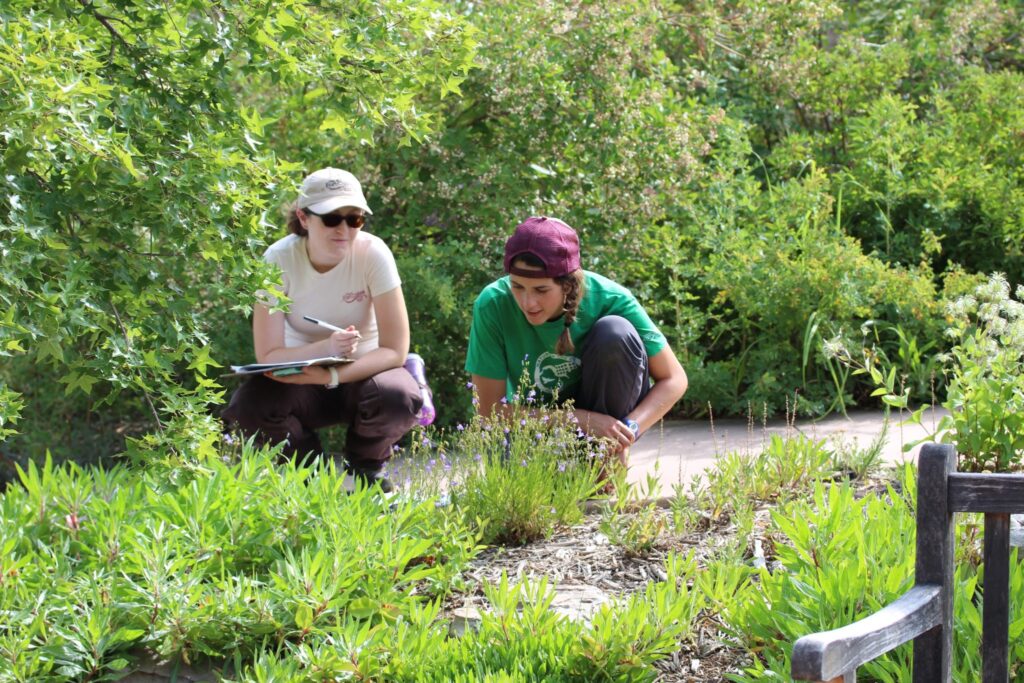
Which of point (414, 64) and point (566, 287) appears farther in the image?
point (566, 287)

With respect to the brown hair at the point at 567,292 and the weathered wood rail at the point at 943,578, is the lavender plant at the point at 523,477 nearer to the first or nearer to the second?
the brown hair at the point at 567,292

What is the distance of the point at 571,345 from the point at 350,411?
1.07m

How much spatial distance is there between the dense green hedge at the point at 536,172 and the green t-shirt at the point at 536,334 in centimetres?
68

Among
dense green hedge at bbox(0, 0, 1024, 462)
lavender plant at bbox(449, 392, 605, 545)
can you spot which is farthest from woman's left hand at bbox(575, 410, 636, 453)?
dense green hedge at bbox(0, 0, 1024, 462)

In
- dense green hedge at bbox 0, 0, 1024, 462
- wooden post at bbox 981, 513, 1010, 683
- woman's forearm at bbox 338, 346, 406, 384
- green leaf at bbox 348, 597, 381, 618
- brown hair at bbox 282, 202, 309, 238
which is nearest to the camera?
wooden post at bbox 981, 513, 1010, 683

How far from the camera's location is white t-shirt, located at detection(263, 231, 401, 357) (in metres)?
4.97

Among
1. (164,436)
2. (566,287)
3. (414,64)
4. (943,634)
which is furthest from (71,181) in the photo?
(943,634)

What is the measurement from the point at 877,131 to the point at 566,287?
3.95m

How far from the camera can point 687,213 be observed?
23.0 feet

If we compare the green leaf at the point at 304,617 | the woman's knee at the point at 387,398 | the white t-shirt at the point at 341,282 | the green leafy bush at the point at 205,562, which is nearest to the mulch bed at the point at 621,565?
the green leafy bush at the point at 205,562

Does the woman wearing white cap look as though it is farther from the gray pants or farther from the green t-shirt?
the gray pants

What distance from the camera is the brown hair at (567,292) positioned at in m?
4.25

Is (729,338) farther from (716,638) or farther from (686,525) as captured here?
(716,638)

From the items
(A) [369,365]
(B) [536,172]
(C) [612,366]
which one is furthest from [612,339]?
(B) [536,172]
